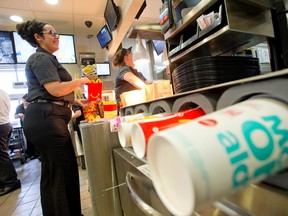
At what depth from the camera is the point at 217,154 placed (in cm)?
22

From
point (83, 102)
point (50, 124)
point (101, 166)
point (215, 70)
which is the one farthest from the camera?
point (83, 102)

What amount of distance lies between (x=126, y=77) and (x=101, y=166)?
0.89m

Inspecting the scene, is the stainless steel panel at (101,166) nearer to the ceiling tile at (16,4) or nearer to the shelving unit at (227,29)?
the shelving unit at (227,29)

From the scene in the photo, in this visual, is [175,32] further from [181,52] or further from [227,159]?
[227,159]

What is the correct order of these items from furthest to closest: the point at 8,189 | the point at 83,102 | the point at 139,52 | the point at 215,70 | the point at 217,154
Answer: the point at 8,189 → the point at 139,52 → the point at 83,102 → the point at 215,70 → the point at 217,154

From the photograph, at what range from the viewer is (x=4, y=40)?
3574mm

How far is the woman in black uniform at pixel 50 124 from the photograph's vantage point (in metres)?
1.14

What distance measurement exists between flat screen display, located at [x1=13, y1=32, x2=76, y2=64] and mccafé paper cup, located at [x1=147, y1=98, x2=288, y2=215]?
4.14m

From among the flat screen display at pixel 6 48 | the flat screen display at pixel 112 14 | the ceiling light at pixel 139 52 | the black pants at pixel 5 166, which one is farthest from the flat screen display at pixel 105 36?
the black pants at pixel 5 166

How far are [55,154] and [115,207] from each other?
1.61 ft

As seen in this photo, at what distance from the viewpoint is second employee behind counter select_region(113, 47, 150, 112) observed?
165 cm

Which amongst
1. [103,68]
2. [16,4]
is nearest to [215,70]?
[16,4]

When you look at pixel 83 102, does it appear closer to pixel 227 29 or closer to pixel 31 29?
pixel 31 29

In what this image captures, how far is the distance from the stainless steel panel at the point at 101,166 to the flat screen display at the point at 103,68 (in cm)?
365
